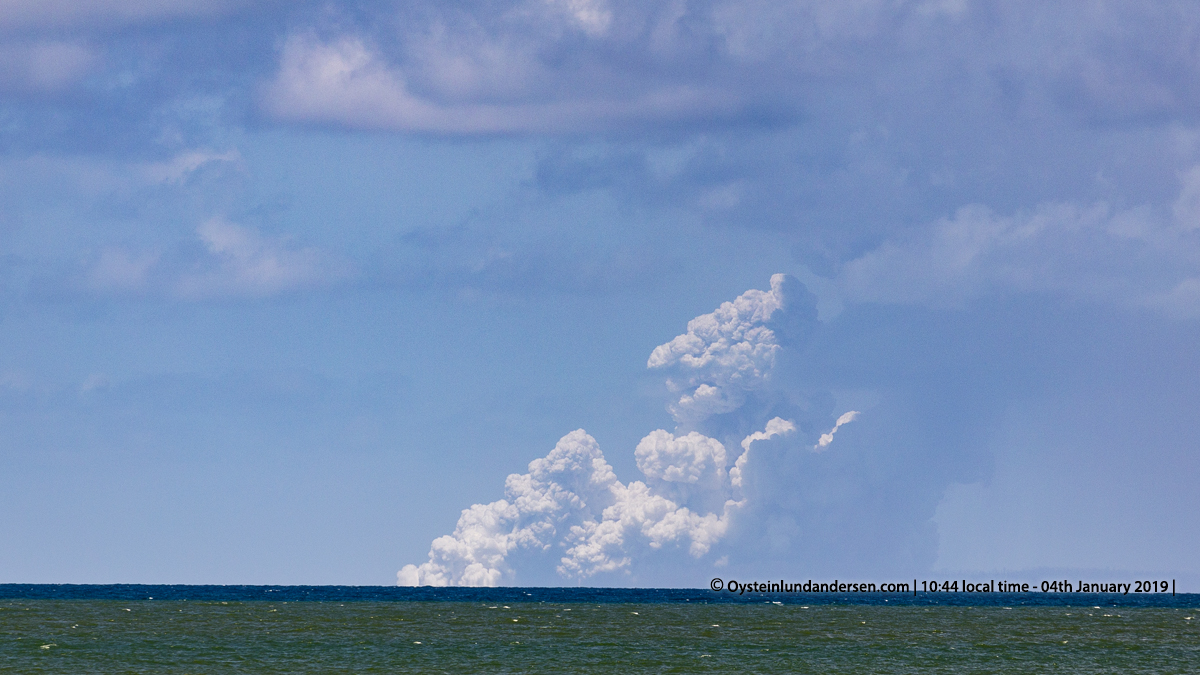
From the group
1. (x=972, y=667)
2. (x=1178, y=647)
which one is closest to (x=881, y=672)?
(x=972, y=667)

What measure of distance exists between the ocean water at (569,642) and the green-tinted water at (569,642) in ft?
0.44

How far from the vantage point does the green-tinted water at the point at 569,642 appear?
2849 inches

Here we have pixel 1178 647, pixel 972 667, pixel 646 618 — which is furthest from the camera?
pixel 646 618

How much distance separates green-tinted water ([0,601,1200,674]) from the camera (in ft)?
237

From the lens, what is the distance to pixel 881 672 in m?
71.1

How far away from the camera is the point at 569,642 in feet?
290

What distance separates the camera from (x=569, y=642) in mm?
88250

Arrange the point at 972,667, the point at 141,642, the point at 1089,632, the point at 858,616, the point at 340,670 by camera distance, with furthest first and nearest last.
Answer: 1. the point at 858,616
2. the point at 1089,632
3. the point at 141,642
4. the point at 972,667
5. the point at 340,670

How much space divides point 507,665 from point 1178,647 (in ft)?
152

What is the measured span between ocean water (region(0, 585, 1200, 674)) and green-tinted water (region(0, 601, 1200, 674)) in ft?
0.44

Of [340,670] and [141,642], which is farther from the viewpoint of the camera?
[141,642]

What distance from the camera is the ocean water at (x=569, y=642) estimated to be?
72375mm

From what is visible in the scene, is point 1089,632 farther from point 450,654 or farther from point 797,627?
point 450,654

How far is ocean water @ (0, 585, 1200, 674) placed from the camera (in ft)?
237
